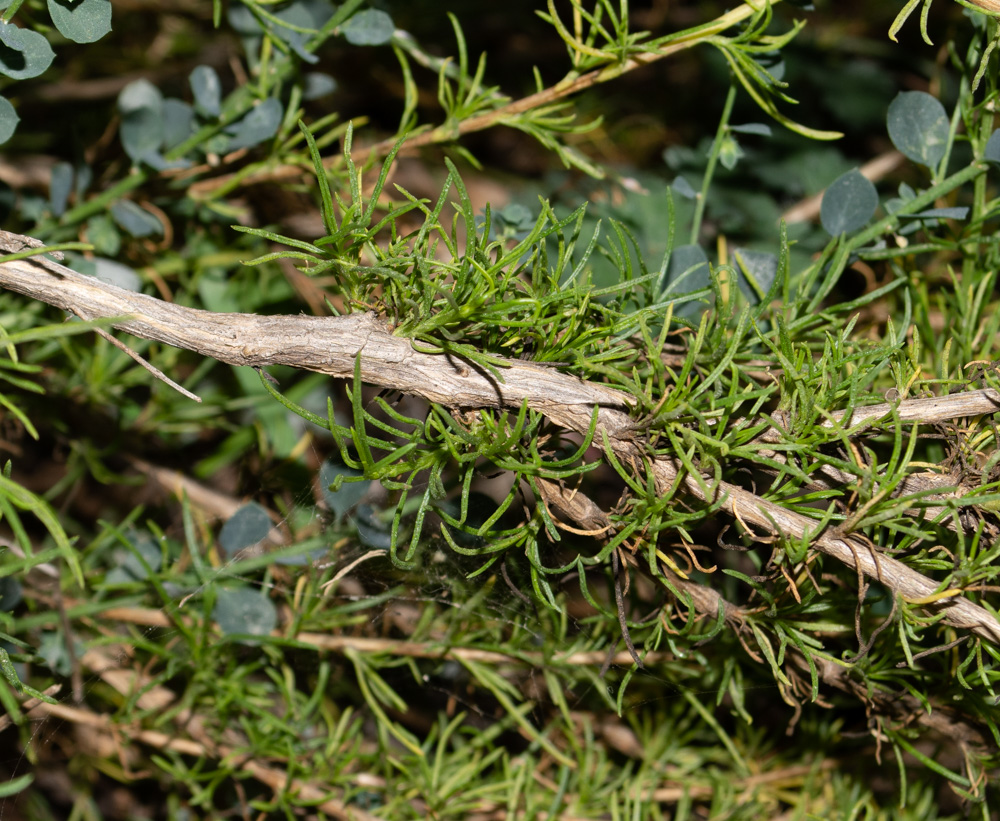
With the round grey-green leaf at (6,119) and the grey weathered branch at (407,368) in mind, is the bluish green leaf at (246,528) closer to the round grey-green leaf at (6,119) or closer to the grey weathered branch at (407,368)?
the grey weathered branch at (407,368)

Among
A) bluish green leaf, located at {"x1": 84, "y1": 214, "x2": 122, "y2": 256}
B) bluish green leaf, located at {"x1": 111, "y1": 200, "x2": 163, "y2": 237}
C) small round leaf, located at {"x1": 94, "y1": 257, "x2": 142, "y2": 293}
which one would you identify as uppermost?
bluish green leaf, located at {"x1": 111, "y1": 200, "x2": 163, "y2": 237}

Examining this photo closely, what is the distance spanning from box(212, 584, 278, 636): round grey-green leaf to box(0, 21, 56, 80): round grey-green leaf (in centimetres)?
59

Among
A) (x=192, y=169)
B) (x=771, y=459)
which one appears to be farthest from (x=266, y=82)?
(x=771, y=459)

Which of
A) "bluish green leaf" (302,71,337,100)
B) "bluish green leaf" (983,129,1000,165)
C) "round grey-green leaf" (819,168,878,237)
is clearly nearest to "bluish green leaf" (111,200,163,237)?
"bluish green leaf" (302,71,337,100)

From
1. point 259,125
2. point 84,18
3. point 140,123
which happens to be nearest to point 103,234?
point 140,123

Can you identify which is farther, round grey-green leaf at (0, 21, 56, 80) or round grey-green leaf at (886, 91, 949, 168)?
round grey-green leaf at (886, 91, 949, 168)

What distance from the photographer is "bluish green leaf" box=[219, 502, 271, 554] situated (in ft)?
3.22

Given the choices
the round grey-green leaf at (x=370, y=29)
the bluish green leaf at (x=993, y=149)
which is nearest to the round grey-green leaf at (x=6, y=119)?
the round grey-green leaf at (x=370, y=29)

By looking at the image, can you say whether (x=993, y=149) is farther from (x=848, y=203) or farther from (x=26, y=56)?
(x=26, y=56)

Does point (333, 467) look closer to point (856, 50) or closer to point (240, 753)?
point (240, 753)

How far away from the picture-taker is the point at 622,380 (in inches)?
25.6

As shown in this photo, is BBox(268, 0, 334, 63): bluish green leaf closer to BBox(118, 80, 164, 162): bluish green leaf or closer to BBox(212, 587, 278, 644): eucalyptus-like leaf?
BBox(118, 80, 164, 162): bluish green leaf

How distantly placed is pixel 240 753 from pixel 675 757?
570mm

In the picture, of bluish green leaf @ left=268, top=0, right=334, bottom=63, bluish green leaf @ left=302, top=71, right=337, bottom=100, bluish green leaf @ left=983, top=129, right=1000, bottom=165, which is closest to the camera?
bluish green leaf @ left=983, top=129, right=1000, bottom=165
